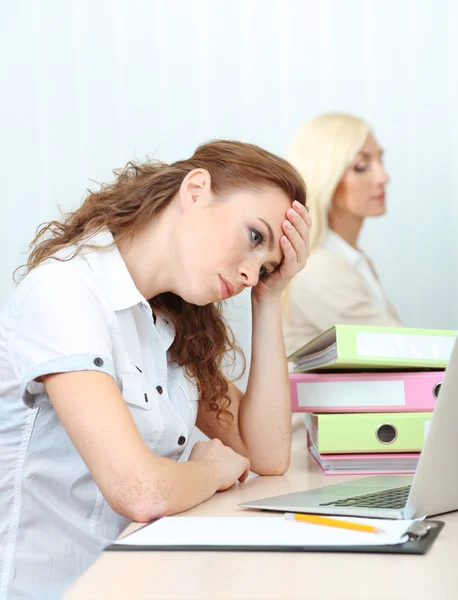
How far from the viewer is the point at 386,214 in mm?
2459

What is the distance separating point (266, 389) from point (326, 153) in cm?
125

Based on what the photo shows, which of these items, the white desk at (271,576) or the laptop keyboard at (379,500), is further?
the laptop keyboard at (379,500)

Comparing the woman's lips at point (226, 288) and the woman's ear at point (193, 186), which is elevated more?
the woman's ear at point (193, 186)

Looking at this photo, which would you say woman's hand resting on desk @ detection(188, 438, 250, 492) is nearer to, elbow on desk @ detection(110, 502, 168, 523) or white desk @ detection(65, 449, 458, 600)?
elbow on desk @ detection(110, 502, 168, 523)

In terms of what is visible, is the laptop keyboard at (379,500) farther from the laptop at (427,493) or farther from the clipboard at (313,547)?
the clipboard at (313,547)

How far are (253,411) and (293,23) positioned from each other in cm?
155

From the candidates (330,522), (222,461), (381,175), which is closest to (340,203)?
(381,175)

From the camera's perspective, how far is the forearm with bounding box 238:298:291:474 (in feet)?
4.28

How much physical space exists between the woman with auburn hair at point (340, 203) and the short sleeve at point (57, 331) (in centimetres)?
128

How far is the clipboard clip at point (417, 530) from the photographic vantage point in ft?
2.18

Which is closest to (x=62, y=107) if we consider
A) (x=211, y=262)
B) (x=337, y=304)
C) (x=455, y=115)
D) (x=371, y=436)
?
(x=337, y=304)

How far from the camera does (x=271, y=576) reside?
1.93 feet

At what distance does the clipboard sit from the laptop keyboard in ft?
0.35

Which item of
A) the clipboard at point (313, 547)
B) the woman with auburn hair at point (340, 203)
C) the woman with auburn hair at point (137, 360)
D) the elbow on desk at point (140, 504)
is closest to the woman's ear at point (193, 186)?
the woman with auburn hair at point (137, 360)
